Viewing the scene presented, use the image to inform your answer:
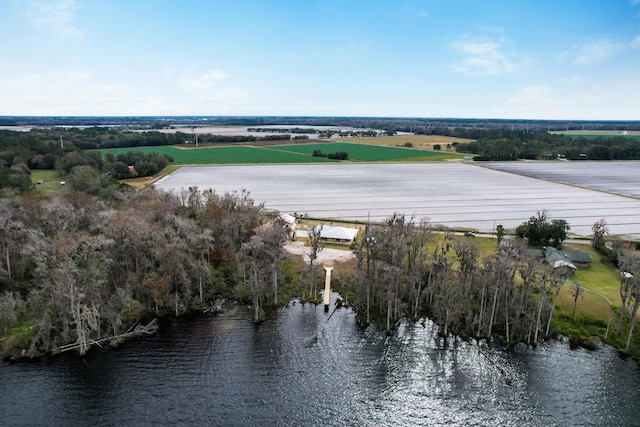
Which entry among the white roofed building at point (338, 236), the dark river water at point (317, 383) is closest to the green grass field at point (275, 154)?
the white roofed building at point (338, 236)

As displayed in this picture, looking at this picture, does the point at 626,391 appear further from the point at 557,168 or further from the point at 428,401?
the point at 557,168

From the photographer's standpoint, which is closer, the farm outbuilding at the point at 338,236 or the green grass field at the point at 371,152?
the farm outbuilding at the point at 338,236

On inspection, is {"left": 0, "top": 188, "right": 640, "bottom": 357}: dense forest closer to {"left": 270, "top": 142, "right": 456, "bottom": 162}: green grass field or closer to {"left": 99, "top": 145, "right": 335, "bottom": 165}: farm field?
{"left": 99, "top": 145, "right": 335, "bottom": 165}: farm field

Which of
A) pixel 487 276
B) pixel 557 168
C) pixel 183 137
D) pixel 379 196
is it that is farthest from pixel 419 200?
pixel 183 137

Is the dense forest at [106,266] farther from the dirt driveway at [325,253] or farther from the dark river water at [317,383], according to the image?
the dirt driveway at [325,253]

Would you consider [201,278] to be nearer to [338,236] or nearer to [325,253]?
[325,253]

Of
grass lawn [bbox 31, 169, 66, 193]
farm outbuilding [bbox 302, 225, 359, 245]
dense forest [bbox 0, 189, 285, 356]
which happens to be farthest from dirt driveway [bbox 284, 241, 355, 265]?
grass lawn [bbox 31, 169, 66, 193]

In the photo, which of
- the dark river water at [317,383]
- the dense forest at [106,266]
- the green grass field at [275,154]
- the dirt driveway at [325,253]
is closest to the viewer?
the dark river water at [317,383]

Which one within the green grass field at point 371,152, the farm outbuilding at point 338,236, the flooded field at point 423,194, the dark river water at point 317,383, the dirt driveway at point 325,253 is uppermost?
the green grass field at point 371,152
